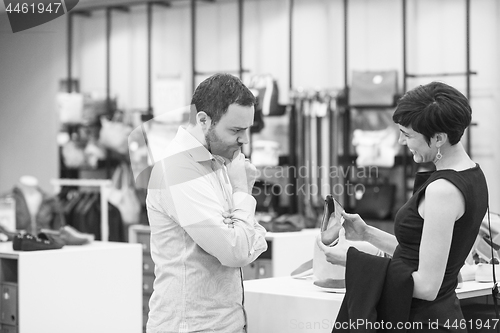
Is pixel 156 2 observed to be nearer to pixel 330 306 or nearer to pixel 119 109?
pixel 119 109

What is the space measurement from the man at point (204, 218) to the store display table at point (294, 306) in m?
0.42

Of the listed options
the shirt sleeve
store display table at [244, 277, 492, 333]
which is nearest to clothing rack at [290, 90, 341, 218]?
store display table at [244, 277, 492, 333]

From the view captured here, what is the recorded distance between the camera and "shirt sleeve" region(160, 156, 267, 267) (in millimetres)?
1930

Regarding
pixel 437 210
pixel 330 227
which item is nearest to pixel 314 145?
pixel 330 227

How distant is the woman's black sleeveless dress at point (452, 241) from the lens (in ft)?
6.11

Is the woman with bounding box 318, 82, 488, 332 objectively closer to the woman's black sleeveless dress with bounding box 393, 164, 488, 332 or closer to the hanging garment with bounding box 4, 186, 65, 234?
the woman's black sleeveless dress with bounding box 393, 164, 488, 332

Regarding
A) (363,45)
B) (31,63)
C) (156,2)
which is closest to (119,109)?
(156,2)

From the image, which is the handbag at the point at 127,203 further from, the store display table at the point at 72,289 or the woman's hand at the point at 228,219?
the woman's hand at the point at 228,219

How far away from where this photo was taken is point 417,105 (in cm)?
188

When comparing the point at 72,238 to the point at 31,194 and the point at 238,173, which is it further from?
the point at 31,194

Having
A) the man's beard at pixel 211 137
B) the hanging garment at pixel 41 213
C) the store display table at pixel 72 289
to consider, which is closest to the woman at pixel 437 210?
the man's beard at pixel 211 137

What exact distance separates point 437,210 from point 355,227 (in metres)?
0.44

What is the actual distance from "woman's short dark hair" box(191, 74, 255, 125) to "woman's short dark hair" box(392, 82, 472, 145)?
44 centimetres

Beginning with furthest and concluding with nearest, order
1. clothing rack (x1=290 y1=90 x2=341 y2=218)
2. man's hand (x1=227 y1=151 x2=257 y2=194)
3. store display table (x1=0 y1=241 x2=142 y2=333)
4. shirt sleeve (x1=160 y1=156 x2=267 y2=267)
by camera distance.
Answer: clothing rack (x1=290 y1=90 x2=341 y2=218), store display table (x1=0 y1=241 x2=142 y2=333), man's hand (x1=227 y1=151 x2=257 y2=194), shirt sleeve (x1=160 y1=156 x2=267 y2=267)
